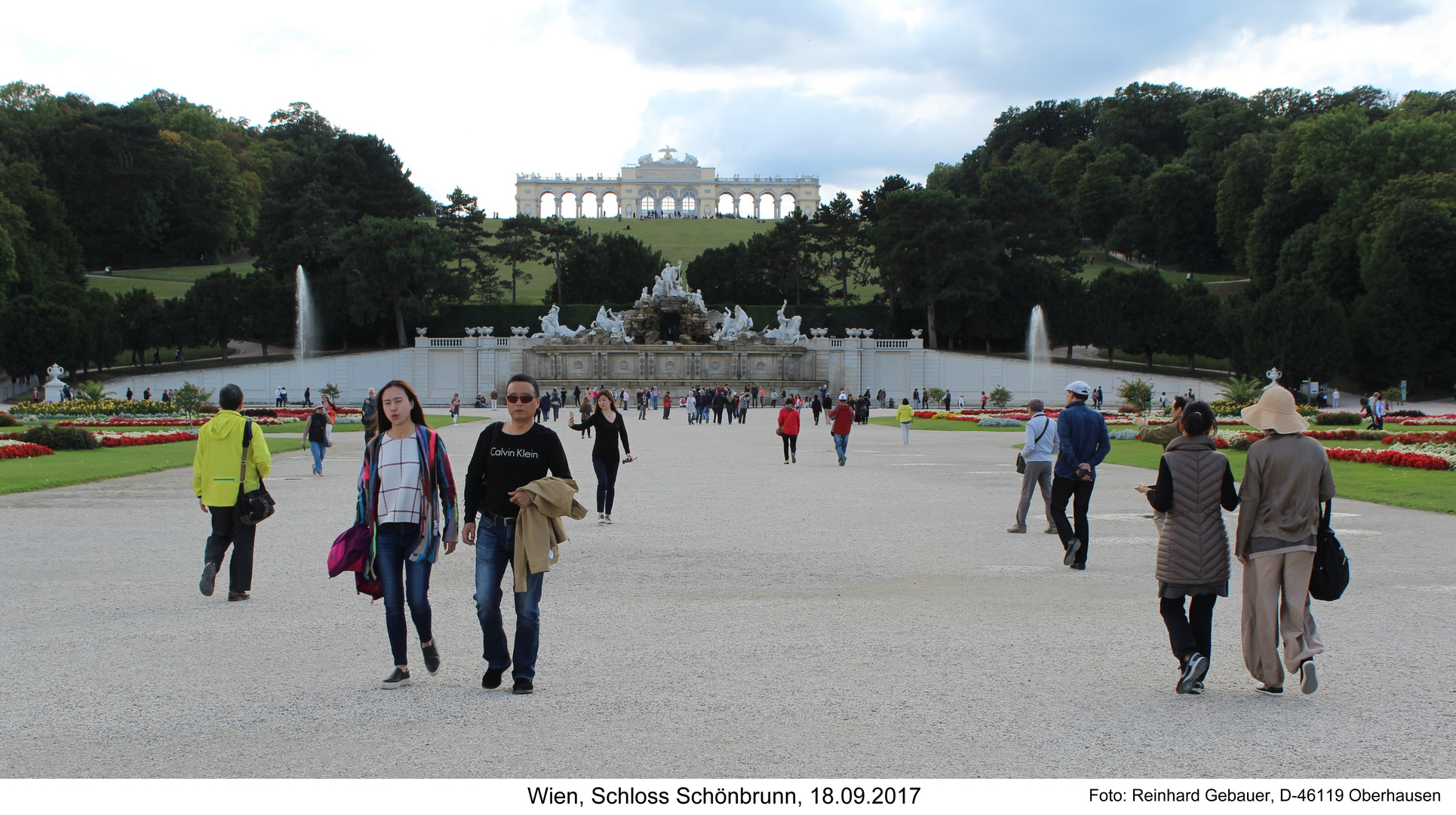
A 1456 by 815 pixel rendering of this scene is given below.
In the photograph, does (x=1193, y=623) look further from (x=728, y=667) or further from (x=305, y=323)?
(x=305, y=323)

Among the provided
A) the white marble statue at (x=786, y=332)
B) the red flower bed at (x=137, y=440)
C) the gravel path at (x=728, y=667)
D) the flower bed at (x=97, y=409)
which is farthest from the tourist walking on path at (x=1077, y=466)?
the white marble statue at (x=786, y=332)

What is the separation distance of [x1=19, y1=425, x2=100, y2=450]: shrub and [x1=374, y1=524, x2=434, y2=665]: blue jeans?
20.2m

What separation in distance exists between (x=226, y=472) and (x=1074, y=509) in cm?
686

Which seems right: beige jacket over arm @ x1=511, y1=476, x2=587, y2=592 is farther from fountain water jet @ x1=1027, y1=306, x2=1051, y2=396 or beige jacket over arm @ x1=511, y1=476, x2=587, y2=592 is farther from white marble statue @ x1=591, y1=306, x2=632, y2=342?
white marble statue @ x1=591, y1=306, x2=632, y2=342

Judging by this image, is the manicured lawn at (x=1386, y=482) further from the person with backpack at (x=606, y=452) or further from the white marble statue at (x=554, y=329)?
the white marble statue at (x=554, y=329)

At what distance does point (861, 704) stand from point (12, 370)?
57661mm

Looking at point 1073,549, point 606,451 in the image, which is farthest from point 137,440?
point 1073,549

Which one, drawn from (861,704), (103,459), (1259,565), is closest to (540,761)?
(861,704)

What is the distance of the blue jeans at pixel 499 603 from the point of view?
227 inches

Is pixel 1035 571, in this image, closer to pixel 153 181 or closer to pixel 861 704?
pixel 861 704

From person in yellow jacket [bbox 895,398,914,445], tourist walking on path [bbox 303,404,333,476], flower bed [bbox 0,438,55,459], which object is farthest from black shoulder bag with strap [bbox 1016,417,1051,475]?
flower bed [bbox 0,438,55,459]

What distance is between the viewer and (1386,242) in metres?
50.8

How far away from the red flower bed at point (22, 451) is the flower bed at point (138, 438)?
2362 mm

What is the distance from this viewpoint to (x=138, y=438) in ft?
81.4
